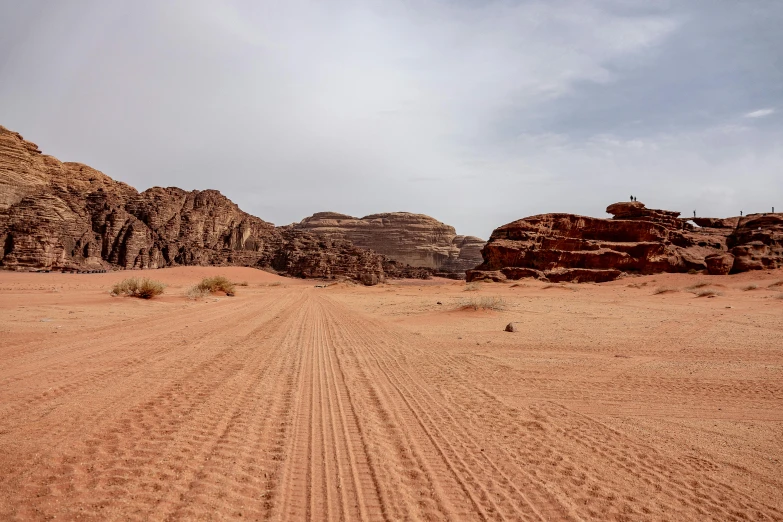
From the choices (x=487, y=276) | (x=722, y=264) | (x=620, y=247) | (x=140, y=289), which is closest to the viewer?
(x=140, y=289)

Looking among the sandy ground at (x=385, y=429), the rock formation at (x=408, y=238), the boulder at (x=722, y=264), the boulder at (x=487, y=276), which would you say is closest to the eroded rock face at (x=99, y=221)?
the boulder at (x=487, y=276)

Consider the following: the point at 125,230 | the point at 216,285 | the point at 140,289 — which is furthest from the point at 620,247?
the point at 125,230

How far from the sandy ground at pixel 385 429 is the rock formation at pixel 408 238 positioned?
100434mm

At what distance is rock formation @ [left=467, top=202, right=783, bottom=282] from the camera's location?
38.4 metres

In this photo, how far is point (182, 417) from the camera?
444cm

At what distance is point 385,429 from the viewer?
173 inches

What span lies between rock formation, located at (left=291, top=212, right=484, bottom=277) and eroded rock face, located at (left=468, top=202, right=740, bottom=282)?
208 feet

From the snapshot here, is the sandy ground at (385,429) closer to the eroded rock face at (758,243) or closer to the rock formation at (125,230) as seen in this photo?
the eroded rock face at (758,243)

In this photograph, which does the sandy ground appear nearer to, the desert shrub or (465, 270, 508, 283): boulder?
the desert shrub

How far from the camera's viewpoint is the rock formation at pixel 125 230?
40.5 m

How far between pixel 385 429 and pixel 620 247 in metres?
44.0

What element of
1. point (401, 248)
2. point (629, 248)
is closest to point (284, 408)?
point (629, 248)

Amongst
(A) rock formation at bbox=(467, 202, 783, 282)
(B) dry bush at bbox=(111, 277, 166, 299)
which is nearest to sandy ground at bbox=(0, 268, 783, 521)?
(B) dry bush at bbox=(111, 277, 166, 299)

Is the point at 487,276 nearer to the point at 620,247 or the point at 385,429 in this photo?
the point at 620,247
